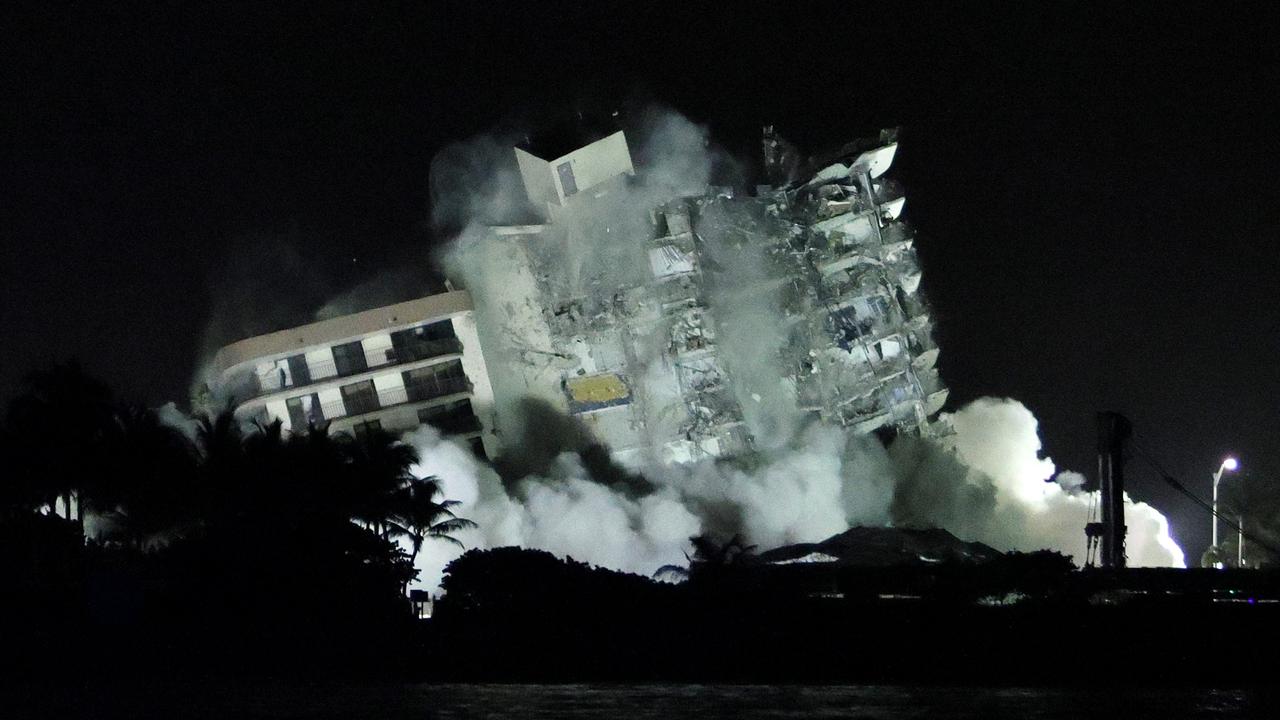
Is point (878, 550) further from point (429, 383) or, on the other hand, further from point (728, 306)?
point (429, 383)

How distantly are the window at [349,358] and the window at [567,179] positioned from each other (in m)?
12.6

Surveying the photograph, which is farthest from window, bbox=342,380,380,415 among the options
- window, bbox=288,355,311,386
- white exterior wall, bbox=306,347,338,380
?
window, bbox=288,355,311,386

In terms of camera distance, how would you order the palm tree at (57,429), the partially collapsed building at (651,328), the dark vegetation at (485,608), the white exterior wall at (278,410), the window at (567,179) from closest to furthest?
the dark vegetation at (485,608) → the palm tree at (57,429) → the partially collapsed building at (651,328) → the window at (567,179) → the white exterior wall at (278,410)

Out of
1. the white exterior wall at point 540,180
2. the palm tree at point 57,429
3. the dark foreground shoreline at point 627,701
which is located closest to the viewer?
the dark foreground shoreline at point 627,701

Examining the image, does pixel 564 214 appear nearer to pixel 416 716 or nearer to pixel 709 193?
pixel 709 193

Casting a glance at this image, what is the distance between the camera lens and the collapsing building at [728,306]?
77.8 metres

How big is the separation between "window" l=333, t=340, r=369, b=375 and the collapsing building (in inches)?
359

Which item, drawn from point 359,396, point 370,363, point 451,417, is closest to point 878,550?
point 451,417

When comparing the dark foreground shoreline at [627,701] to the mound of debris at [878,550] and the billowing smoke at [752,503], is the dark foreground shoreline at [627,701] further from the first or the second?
the billowing smoke at [752,503]

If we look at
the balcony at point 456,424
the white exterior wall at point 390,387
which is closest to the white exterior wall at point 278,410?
the white exterior wall at point 390,387

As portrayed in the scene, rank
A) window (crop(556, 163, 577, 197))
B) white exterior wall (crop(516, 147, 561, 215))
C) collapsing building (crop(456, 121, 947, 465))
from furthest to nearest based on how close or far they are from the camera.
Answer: white exterior wall (crop(516, 147, 561, 215)) → window (crop(556, 163, 577, 197)) → collapsing building (crop(456, 121, 947, 465))

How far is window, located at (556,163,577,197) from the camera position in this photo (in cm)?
8169

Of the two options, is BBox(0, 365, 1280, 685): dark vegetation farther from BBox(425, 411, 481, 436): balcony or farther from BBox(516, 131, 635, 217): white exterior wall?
BBox(516, 131, 635, 217): white exterior wall

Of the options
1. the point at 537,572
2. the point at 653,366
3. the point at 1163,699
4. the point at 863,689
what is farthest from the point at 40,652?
the point at 653,366
